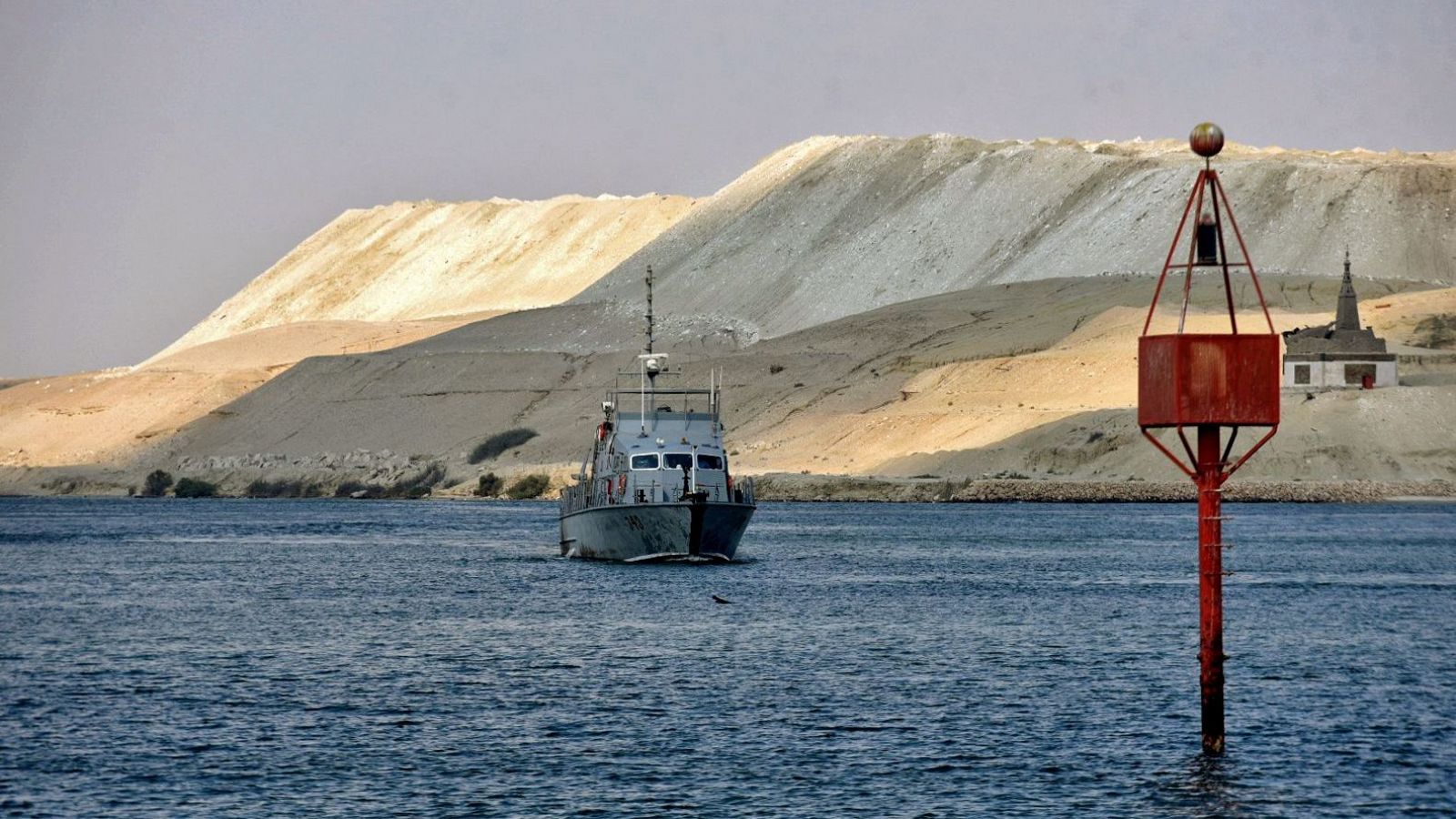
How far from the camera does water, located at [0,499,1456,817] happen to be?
2878 cm

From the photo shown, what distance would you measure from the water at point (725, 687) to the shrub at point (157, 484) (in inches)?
3850

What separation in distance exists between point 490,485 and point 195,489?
30.9 metres

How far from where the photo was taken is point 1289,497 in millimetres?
115312

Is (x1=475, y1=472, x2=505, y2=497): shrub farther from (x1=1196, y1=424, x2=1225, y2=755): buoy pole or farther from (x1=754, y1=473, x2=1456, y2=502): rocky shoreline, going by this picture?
(x1=1196, y1=424, x2=1225, y2=755): buoy pole

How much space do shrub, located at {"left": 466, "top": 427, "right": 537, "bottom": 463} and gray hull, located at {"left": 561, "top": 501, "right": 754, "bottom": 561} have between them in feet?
310

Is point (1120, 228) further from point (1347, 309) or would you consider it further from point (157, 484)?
point (157, 484)

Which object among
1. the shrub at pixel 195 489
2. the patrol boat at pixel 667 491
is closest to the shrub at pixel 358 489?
the shrub at pixel 195 489

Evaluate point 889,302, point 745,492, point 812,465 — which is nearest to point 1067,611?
point 745,492

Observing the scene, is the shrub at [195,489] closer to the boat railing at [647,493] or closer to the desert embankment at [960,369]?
the desert embankment at [960,369]

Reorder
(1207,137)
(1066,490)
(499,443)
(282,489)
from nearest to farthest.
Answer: (1207,137), (1066,490), (499,443), (282,489)

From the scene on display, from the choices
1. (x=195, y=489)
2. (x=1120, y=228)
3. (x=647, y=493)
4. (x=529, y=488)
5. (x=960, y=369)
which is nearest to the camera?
(x=647, y=493)

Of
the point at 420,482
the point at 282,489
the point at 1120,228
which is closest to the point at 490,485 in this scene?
the point at 420,482

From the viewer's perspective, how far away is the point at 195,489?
164m

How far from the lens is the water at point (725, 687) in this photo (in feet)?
94.4
